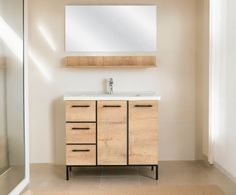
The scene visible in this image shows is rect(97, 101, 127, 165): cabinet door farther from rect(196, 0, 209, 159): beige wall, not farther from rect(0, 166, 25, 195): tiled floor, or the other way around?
rect(196, 0, 209, 159): beige wall

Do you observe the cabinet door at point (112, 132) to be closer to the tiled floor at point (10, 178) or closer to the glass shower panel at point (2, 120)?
the tiled floor at point (10, 178)

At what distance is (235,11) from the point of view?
147 inches

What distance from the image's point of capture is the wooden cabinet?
4.07m

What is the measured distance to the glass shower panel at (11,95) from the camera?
3.19 m

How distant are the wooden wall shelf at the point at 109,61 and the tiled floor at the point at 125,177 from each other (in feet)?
3.89

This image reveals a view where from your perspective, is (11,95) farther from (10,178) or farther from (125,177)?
(125,177)

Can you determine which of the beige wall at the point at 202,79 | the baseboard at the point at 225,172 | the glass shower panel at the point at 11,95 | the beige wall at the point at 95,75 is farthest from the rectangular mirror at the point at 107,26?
the baseboard at the point at 225,172

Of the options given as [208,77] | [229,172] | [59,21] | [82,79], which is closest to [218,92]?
[208,77]

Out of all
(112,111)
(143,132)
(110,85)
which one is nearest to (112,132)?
(112,111)

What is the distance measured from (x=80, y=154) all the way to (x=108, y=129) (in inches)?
15.3

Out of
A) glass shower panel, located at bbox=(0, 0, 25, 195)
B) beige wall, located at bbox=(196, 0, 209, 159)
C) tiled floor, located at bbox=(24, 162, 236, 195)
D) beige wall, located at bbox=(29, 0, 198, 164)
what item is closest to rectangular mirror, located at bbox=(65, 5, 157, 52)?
beige wall, located at bbox=(29, 0, 198, 164)

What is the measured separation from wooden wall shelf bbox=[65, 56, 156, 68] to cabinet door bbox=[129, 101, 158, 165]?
643mm

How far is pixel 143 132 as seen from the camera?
4.07 m

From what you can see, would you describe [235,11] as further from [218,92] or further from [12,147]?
[12,147]
